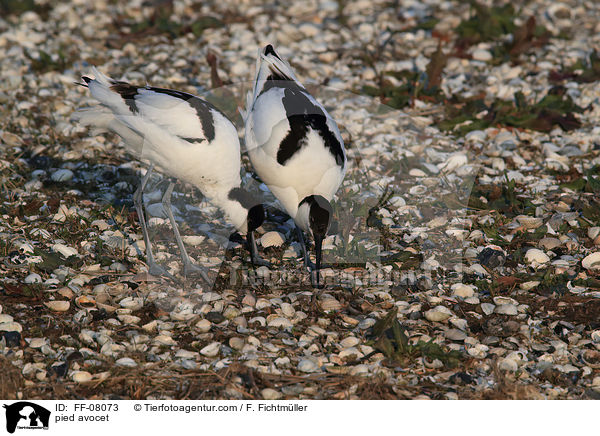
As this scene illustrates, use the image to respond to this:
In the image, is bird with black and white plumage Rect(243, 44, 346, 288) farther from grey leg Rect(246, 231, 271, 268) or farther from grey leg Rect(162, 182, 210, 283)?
grey leg Rect(162, 182, 210, 283)

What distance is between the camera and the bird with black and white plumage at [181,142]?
546 centimetres

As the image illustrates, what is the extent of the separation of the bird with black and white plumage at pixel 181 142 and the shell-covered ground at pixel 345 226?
12.2 inches

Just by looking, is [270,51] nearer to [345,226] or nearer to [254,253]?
[345,226]

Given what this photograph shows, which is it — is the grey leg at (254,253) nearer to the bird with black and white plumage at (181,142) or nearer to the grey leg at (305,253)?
the bird with black and white plumage at (181,142)

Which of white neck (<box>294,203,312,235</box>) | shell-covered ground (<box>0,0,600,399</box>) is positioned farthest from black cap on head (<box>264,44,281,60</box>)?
white neck (<box>294,203,312,235</box>)

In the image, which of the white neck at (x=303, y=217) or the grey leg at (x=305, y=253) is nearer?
the white neck at (x=303, y=217)

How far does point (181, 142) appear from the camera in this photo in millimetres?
5438

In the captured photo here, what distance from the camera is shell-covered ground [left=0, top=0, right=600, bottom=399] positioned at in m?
4.37
